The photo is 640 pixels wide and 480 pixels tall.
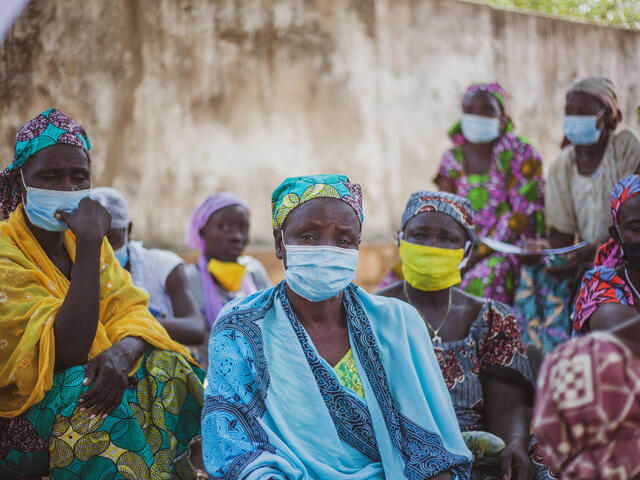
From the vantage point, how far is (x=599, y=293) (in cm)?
346

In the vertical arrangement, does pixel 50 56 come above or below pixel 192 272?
above

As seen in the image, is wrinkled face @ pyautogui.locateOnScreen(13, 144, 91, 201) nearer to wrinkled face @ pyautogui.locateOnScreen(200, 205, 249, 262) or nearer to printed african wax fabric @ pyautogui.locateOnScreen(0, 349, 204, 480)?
printed african wax fabric @ pyautogui.locateOnScreen(0, 349, 204, 480)

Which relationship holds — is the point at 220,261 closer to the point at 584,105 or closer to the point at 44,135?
the point at 44,135

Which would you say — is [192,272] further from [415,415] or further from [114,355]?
[415,415]

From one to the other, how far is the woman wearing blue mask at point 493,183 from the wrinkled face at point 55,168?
325 centimetres

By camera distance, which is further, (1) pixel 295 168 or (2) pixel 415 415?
(1) pixel 295 168

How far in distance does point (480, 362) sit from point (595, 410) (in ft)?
6.35

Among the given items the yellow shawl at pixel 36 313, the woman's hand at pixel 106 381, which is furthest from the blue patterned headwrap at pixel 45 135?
the woman's hand at pixel 106 381

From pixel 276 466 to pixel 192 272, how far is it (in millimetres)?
3320

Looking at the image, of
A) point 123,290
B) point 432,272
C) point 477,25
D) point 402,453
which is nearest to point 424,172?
point 477,25

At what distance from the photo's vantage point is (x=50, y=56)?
741 centimetres

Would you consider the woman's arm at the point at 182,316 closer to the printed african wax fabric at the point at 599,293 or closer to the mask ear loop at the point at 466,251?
the mask ear loop at the point at 466,251

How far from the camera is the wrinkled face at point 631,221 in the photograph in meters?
3.49

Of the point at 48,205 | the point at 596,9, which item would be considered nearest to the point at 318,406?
the point at 48,205
